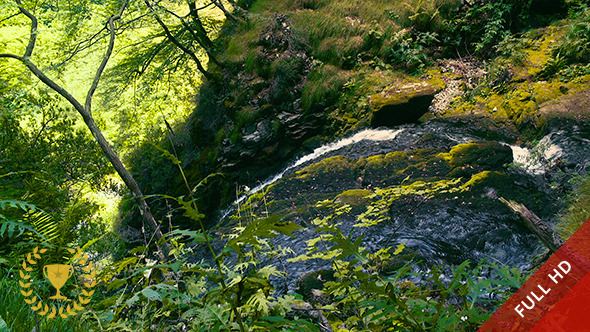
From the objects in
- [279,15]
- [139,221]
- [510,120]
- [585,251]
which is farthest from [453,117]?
[139,221]

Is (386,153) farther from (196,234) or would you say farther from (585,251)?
(196,234)

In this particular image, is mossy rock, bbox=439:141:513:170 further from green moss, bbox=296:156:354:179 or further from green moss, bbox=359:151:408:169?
green moss, bbox=296:156:354:179

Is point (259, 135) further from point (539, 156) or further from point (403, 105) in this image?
point (539, 156)

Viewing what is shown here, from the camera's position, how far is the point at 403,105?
281 inches

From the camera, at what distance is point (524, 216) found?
1851mm

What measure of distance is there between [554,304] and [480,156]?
4574mm

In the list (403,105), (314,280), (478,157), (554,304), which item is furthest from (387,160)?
(554,304)

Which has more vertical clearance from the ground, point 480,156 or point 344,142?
point 344,142

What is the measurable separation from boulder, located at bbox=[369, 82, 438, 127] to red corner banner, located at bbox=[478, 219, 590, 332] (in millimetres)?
6075

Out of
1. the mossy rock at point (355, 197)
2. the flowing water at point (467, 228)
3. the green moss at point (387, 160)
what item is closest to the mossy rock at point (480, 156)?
the flowing water at point (467, 228)

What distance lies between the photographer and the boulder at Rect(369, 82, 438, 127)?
280 inches

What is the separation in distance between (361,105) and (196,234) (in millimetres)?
7727

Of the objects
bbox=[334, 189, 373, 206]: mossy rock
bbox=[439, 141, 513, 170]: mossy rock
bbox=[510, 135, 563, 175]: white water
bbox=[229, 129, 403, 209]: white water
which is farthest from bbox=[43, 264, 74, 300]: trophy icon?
bbox=[229, 129, 403, 209]: white water

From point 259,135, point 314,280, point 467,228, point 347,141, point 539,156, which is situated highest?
point 259,135
